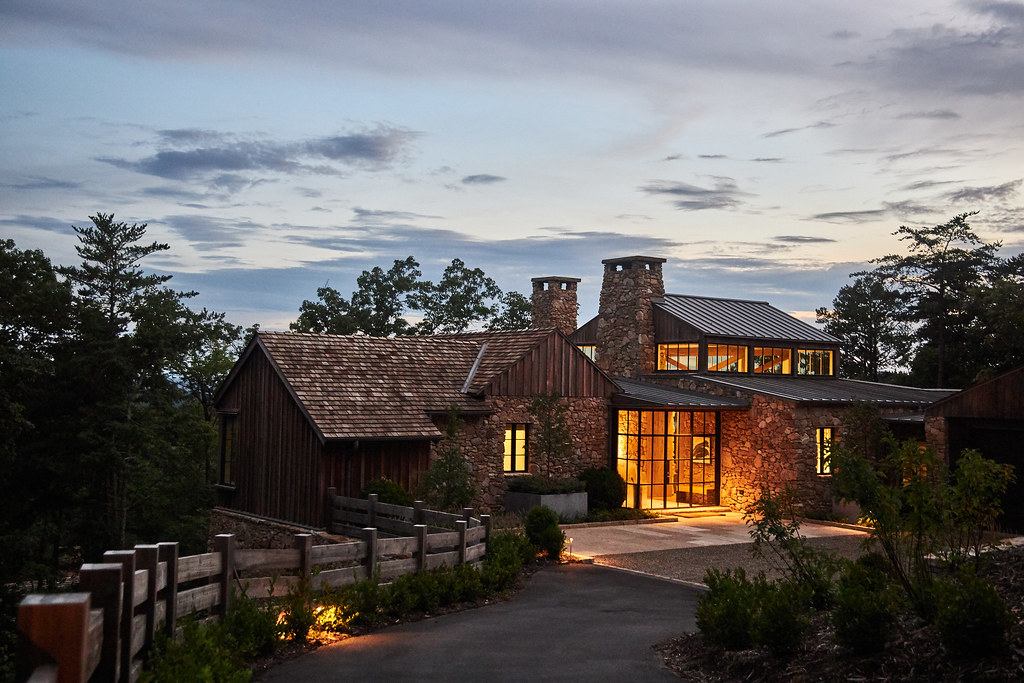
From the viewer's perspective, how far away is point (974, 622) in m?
8.31

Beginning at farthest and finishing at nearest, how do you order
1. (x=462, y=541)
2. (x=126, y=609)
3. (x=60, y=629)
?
(x=462, y=541) < (x=126, y=609) < (x=60, y=629)

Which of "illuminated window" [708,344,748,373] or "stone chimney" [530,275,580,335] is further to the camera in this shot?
"stone chimney" [530,275,580,335]

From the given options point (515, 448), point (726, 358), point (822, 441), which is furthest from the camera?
point (726, 358)

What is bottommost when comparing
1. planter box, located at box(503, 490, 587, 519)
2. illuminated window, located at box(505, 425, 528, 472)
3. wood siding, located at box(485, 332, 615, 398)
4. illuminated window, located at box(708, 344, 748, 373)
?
planter box, located at box(503, 490, 587, 519)

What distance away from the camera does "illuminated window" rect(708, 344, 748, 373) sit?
33.6m

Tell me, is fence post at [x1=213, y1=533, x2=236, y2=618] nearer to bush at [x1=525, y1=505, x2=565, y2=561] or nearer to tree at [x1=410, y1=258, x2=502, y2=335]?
bush at [x1=525, y1=505, x2=565, y2=561]

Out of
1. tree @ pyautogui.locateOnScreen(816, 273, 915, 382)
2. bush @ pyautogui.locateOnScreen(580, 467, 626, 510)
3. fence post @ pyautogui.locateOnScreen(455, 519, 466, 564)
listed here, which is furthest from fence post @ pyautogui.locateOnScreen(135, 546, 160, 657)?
tree @ pyautogui.locateOnScreen(816, 273, 915, 382)

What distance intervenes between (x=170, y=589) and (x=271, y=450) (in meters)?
15.9

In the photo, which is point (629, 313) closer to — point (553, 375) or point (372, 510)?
point (553, 375)

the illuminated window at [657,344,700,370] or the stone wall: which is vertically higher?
the illuminated window at [657,344,700,370]

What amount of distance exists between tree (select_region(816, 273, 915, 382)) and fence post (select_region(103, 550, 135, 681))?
5260cm

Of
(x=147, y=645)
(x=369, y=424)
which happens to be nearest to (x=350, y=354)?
(x=369, y=424)

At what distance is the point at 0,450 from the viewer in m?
24.7

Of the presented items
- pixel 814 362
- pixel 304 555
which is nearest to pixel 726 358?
pixel 814 362
